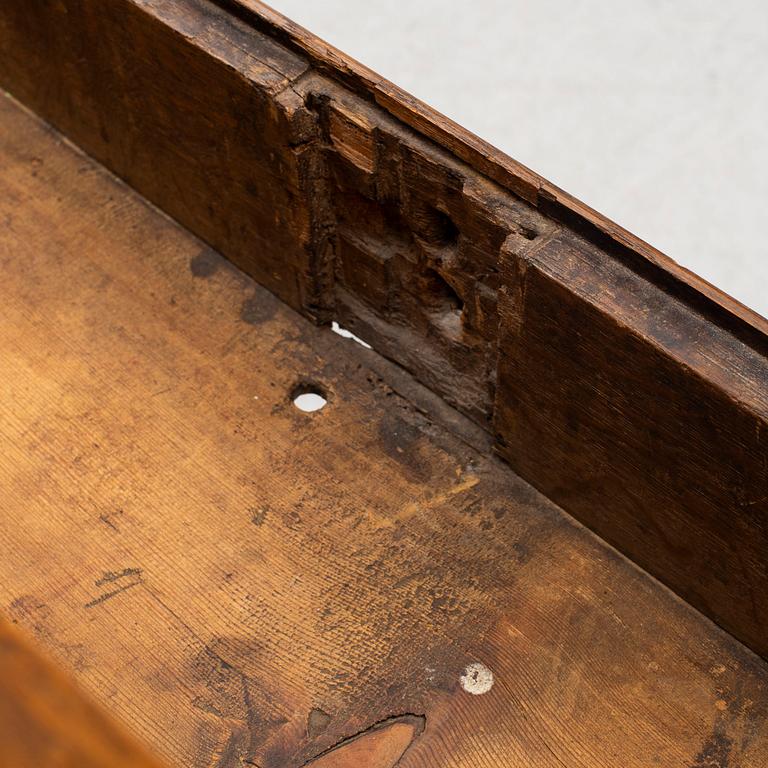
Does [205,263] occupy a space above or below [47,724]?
above

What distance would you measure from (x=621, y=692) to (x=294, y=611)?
1.60 ft

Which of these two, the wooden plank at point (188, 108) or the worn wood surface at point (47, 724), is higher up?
the wooden plank at point (188, 108)

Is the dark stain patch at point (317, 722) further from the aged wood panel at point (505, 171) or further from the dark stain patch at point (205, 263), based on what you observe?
the dark stain patch at point (205, 263)

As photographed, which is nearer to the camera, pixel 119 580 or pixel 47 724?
pixel 47 724

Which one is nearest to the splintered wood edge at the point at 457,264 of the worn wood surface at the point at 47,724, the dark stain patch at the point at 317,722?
the dark stain patch at the point at 317,722

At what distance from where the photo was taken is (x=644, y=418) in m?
1.83

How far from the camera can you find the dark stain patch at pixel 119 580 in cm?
202

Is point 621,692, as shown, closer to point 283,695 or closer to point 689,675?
point 689,675

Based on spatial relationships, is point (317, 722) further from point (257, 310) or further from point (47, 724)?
point (47, 724)

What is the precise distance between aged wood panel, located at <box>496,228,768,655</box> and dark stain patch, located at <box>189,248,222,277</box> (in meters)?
0.64

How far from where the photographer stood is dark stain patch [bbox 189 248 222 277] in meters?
2.43

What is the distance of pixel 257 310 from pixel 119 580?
0.57 m

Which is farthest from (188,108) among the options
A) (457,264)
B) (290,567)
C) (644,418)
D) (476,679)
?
(476,679)

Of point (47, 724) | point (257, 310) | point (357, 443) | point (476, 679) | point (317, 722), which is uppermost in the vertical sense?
point (257, 310)
